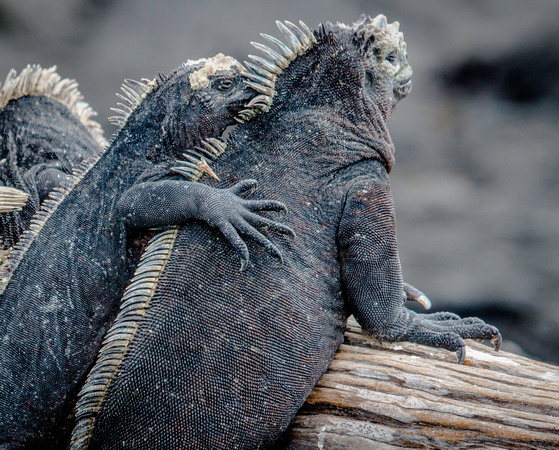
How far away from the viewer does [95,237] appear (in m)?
2.52

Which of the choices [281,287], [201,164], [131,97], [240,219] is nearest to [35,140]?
[131,97]

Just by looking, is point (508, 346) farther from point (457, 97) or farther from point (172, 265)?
point (172, 265)

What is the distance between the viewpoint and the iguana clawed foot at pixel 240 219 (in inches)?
82.6

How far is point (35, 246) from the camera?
8.46 feet

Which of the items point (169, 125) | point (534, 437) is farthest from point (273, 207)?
point (534, 437)

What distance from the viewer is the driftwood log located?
2.16 m

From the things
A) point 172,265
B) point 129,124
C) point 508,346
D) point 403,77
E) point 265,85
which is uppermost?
point 403,77

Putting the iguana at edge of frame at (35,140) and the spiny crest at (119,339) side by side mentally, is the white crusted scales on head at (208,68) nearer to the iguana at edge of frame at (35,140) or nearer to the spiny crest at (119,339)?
the iguana at edge of frame at (35,140)

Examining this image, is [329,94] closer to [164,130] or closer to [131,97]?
[164,130]

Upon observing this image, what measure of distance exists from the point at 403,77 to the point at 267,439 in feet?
6.97

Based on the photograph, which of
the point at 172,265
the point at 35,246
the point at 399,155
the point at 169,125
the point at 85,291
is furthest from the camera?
the point at 399,155

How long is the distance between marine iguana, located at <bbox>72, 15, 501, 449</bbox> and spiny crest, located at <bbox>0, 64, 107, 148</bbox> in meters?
1.79

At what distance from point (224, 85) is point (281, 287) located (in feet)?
4.20

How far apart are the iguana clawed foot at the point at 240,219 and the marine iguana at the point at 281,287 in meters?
0.17
